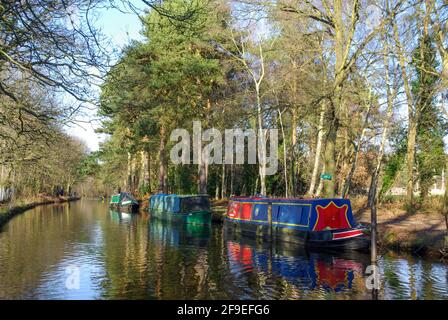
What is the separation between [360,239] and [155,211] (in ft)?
69.3

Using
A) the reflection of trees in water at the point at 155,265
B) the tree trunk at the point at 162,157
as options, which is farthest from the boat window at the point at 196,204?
the tree trunk at the point at 162,157

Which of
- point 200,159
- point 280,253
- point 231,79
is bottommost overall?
point 280,253

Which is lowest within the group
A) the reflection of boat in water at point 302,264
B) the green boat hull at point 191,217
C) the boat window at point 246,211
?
the reflection of boat in water at point 302,264

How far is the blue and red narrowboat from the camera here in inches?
661

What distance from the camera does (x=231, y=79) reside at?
36000mm

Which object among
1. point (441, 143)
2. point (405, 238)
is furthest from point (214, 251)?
point (441, 143)

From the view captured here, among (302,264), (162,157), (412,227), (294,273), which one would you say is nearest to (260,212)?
(412,227)

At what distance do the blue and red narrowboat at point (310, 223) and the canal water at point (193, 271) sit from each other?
590mm

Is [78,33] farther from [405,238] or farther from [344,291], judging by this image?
[405,238]

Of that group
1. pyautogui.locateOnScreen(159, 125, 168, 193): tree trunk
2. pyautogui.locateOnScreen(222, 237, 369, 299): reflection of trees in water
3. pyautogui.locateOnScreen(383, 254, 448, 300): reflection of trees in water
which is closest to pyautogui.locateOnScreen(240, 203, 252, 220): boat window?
pyautogui.locateOnScreen(222, 237, 369, 299): reflection of trees in water

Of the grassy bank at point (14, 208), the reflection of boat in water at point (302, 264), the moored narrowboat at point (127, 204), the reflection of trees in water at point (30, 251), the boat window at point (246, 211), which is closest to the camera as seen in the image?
the reflection of trees in water at point (30, 251)

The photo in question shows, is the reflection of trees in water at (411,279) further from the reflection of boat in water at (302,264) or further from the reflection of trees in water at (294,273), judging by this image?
the reflection of boat in water at (302,264)

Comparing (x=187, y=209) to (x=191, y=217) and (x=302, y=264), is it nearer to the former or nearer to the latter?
(x=191, y=217)

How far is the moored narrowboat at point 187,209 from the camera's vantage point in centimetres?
2891
